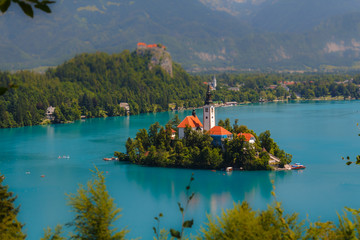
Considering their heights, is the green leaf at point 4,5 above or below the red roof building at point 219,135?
above

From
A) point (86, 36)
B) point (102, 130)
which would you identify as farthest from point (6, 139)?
point (86, 36)

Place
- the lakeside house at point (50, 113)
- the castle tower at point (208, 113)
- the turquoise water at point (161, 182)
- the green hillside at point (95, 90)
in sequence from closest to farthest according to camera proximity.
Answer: the turquoise water at point (161, 182) → the castle tower at point (208, 113) → the green hillside at point (95, 90) → the lakeside house at point (50, 113)

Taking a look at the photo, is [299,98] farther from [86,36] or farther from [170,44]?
[86,36]

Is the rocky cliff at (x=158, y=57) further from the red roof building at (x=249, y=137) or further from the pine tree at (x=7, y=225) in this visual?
the pine tree at (x=7, y=225)

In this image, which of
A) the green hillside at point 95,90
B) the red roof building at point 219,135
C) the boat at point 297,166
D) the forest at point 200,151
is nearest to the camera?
the forest at point 200,151

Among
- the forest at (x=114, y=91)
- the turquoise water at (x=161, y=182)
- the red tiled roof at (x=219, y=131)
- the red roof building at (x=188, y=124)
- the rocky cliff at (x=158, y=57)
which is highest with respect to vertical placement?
the rocky cliff at (x=158, y=57)

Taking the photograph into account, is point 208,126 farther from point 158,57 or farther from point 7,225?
point 158,57

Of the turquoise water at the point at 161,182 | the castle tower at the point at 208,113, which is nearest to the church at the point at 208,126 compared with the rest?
the castle tower at the point at 208,113

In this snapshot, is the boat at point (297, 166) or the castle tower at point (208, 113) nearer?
the boat at point (297, 166)
